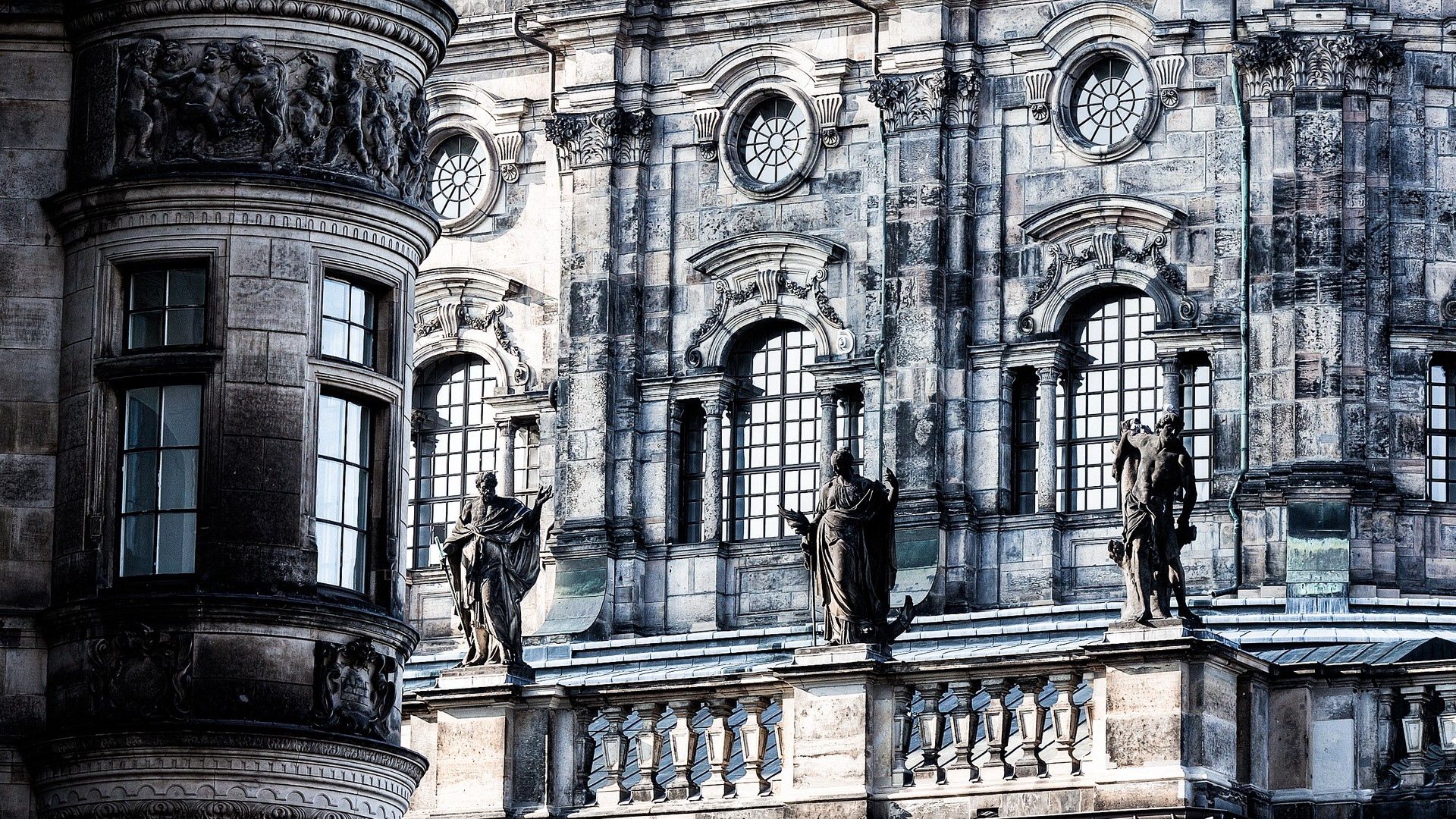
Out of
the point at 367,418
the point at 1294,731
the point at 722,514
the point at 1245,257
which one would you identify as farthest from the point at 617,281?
the point at 367,418

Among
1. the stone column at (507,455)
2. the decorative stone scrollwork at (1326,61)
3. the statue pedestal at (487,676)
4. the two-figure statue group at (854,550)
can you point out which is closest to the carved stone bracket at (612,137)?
the stone column at (507,455)

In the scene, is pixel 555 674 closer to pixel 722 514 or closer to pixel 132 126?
pixel 722 514

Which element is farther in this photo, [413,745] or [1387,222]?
[1387,222]

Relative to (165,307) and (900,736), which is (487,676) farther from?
(165,307)

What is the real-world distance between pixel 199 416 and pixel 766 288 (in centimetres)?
2658

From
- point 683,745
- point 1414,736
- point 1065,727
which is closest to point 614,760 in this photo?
point 683,745

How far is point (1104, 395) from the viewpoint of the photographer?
51219 mm

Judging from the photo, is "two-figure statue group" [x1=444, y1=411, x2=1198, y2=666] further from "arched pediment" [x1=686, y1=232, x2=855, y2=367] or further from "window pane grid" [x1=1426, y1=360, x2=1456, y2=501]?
"arched pediment" [x1=686, y1=232, x2=855, y2=367]

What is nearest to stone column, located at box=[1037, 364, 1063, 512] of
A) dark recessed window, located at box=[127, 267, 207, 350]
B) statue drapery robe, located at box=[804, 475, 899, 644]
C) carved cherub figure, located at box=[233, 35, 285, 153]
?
statue drapery robe, located at box=[804, 475, 899, 644]

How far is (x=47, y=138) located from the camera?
89.3 feet

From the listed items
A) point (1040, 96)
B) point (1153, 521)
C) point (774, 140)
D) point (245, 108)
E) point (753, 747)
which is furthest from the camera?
point (774, 140)

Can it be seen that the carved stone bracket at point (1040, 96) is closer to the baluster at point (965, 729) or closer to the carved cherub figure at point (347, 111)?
the baluster at point (965, 729)

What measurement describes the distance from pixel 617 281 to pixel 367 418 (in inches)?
1030

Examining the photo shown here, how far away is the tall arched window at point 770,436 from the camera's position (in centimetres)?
5259
